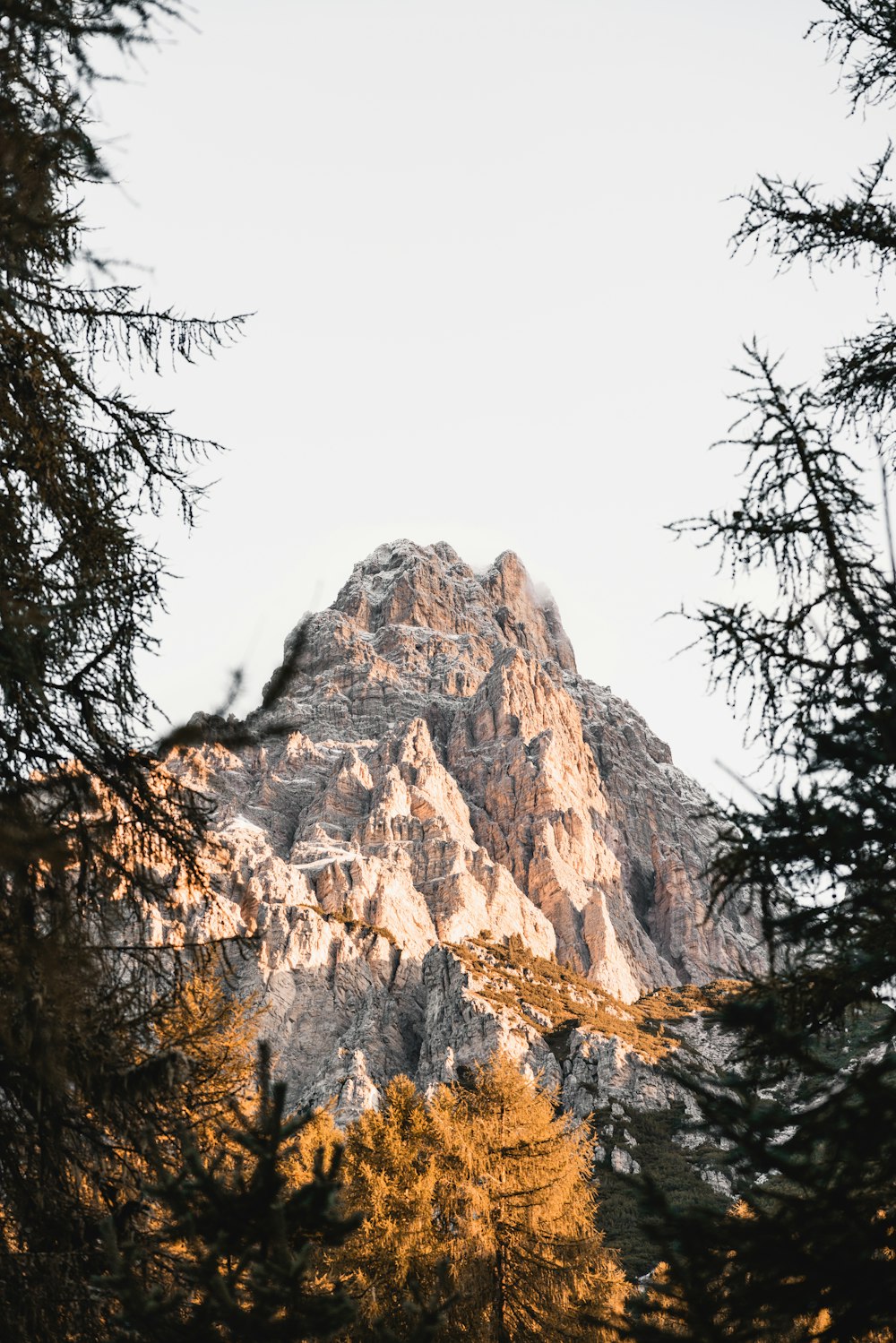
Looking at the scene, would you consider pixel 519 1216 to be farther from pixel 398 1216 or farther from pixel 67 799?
pixel 67 799

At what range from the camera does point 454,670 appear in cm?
12425

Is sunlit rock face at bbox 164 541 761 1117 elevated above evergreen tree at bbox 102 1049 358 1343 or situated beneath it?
elevated above


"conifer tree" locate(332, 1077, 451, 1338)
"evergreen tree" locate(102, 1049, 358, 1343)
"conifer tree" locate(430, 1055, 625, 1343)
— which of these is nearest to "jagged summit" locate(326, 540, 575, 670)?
"conifer tree" locate(430, 1055, 625, 1343)

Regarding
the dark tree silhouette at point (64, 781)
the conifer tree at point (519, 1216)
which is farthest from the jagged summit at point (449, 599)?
the dark tree silhouette at point (64, 781)

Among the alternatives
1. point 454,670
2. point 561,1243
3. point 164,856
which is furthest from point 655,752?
point 164,856

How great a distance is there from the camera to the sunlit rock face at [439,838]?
2285 inches

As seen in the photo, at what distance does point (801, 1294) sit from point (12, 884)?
2.99 m

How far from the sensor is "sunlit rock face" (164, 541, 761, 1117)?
190 ft

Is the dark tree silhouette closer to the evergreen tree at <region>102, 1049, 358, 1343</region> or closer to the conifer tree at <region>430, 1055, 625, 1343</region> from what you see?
the evergreen tree at <region>102, 1049, 358, 1343</region>

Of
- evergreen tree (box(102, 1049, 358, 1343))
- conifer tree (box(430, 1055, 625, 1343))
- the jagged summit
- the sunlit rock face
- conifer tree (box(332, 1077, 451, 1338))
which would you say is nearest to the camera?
evergreen tree (box(102, 1049, 358, 1343))

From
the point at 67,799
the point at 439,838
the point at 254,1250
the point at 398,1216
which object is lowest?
the point at 398,1216

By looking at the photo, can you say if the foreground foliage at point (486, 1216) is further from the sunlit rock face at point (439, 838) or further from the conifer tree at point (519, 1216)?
the sunlit rock face at point (439, 838)

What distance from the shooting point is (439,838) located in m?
83.9

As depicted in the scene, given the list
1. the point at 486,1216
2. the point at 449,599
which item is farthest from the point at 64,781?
the point at 449,599
